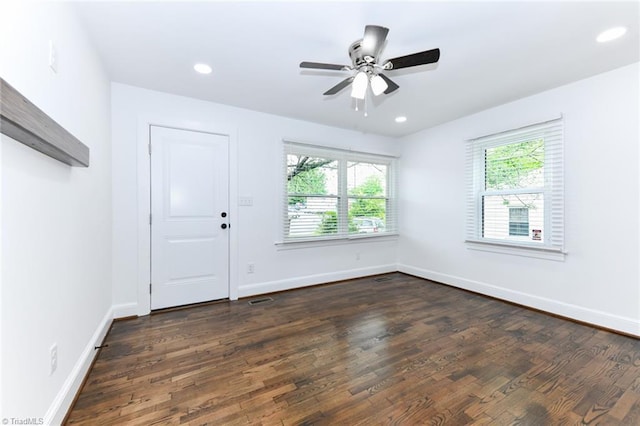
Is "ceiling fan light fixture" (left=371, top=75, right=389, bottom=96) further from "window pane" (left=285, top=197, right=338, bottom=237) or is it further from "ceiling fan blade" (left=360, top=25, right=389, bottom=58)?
"window pane" (left=285, top=197, right=338, bottom=237)

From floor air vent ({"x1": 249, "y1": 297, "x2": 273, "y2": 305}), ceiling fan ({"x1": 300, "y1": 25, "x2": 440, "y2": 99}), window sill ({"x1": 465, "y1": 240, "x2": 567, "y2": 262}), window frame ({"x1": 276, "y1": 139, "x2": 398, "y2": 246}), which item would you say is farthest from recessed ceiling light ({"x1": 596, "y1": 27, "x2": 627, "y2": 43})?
floor air vent ({"x1": 249, "y1": 297, "x2": 273, "y2": 305})

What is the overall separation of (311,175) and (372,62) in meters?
2.27

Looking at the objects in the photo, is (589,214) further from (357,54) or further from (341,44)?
(341,44)

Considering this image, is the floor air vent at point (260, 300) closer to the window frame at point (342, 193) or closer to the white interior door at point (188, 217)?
the white interior door at point (188, 217)

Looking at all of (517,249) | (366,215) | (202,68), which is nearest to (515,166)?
(517,249)

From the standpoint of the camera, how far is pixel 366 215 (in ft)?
15.9

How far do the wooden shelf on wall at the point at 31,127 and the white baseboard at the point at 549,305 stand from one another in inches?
177

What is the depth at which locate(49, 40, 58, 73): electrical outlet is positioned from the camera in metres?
1.47

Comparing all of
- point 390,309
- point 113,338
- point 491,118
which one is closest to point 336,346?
point 390,309

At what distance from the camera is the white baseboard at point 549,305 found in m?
2.64

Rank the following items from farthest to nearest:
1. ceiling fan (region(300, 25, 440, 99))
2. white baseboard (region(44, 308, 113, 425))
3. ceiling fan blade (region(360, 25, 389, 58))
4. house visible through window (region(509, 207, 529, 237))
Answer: house visible through window (region(509, 207, 529, 237)) → ceiling fan (region(300, 25, 440, 99)) → ceiling fan blade (region(360, 25, 389, 58)) → white baseboard (region(44, 308, 113, 425))

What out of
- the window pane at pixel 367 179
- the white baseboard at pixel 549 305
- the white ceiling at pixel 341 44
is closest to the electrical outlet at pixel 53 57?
the white ceiling at pixel 341 44

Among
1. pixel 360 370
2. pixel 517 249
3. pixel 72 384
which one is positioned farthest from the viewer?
pixel 517 249

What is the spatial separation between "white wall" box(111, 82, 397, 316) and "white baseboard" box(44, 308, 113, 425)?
84 cm
